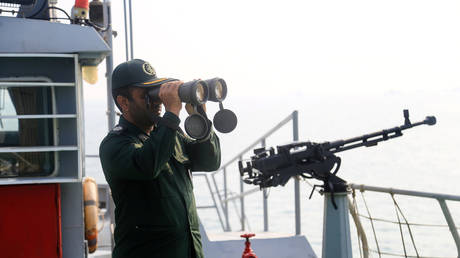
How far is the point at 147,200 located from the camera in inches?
87.9

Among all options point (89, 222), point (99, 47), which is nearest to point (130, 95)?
point (99, 47)

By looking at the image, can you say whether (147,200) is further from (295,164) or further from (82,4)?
(82,4)

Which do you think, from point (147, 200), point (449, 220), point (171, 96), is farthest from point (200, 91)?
point (449, 220)

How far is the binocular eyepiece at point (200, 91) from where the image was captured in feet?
6.77

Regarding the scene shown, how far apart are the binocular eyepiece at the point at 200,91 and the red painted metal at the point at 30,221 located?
6.04ft

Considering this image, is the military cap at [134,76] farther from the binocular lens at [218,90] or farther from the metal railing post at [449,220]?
the metal railing post at [449,220]

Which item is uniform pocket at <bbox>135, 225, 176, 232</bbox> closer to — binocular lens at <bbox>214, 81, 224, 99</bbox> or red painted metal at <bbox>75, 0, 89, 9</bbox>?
binocular lens at <bbox>214, 81, 224, 99</bbox>

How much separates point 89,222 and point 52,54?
1.35 meters

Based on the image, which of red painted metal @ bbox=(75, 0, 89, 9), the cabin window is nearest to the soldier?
the cabin window

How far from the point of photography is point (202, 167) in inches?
97.1

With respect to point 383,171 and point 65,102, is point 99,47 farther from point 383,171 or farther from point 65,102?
point 383,171

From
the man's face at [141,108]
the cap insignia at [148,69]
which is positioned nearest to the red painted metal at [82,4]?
the cap insignia at [148,69]

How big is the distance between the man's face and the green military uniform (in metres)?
0.05

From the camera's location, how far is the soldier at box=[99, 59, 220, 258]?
2123 millimetres
